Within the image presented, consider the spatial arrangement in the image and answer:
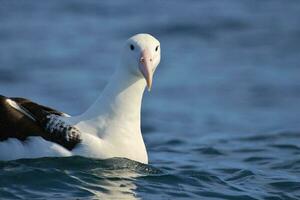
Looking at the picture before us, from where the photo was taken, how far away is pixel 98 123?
995 cm

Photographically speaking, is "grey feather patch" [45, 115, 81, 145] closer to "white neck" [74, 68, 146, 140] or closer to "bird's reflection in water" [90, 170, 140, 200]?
"white neck" [74, 68, 146, 140]

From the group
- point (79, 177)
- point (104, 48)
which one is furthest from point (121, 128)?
point (104, 48)

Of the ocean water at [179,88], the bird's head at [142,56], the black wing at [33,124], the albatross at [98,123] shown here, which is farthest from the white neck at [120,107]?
the ocean water at [179,88]

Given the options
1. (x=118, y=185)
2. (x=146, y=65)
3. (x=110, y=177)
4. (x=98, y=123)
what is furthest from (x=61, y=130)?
(x=146, y=65)

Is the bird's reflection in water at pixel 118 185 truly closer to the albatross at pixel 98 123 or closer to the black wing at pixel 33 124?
the albatross at pixel 98 123

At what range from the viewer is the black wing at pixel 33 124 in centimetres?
973

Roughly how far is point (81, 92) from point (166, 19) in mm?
6674

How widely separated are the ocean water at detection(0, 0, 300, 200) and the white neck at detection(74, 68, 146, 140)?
1.24 ft

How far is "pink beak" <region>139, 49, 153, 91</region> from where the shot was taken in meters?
9.68

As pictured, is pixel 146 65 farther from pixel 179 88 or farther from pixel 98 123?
pixel 179 88

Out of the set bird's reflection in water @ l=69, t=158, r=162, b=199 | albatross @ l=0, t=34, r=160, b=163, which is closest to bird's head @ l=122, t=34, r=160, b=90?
albatross @ l=0, t=34, r=160, b=163

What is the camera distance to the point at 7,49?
2078 cm

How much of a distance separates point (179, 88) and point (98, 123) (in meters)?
7.54

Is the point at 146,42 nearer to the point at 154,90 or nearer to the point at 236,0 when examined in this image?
the point at 154,90
